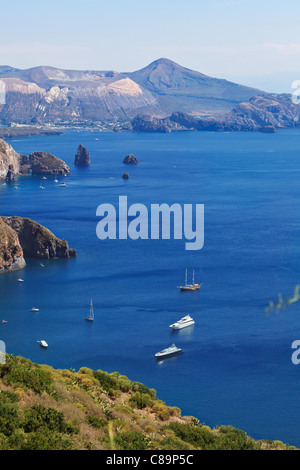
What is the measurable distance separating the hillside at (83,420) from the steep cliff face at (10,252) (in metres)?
45.4

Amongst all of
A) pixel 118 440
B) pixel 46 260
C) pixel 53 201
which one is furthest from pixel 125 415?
pixel 53 201

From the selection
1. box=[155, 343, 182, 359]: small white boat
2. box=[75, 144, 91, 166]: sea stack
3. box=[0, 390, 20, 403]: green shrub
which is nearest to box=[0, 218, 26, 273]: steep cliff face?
box=[155, 343, 182, 359]: small white boat

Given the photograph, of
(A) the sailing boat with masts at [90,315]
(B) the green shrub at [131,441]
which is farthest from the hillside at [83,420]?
(A) the sailing boat with masts at [90,315]

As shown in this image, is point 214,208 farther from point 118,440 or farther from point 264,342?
point 118,440

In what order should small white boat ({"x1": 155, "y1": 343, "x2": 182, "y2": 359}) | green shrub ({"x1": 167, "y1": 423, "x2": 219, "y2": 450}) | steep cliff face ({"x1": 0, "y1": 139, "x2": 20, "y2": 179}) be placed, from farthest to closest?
1. steep cliff face ({"x1": 0, "y1": 139, "x2": 20, "y2": 179})
2. small white boat ({"x1": 155, "y1": 343, "x2": 182, "y2": 359})
3. green shrub ({"x1": 167, "y1": 423, "x2": 219, "y2": 450})

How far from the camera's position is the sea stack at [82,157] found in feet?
560

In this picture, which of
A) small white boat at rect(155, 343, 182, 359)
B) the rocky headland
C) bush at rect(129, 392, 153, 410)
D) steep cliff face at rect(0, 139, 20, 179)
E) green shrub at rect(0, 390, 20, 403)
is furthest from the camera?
steep cliff face at rect(0, 139, 20, 179)

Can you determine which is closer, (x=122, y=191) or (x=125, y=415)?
(x=125, y=415)

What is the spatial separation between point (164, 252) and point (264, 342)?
29.7 meters

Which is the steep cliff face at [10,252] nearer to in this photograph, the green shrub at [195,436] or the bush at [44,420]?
the green shrub at [195,436]

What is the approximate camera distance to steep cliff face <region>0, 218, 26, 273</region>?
73.1 m

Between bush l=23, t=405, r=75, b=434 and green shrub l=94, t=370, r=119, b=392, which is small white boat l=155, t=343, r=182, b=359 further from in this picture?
bush l=23, t=405, r=75, b=434

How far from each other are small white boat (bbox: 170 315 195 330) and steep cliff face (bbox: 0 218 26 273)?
1007 inches
